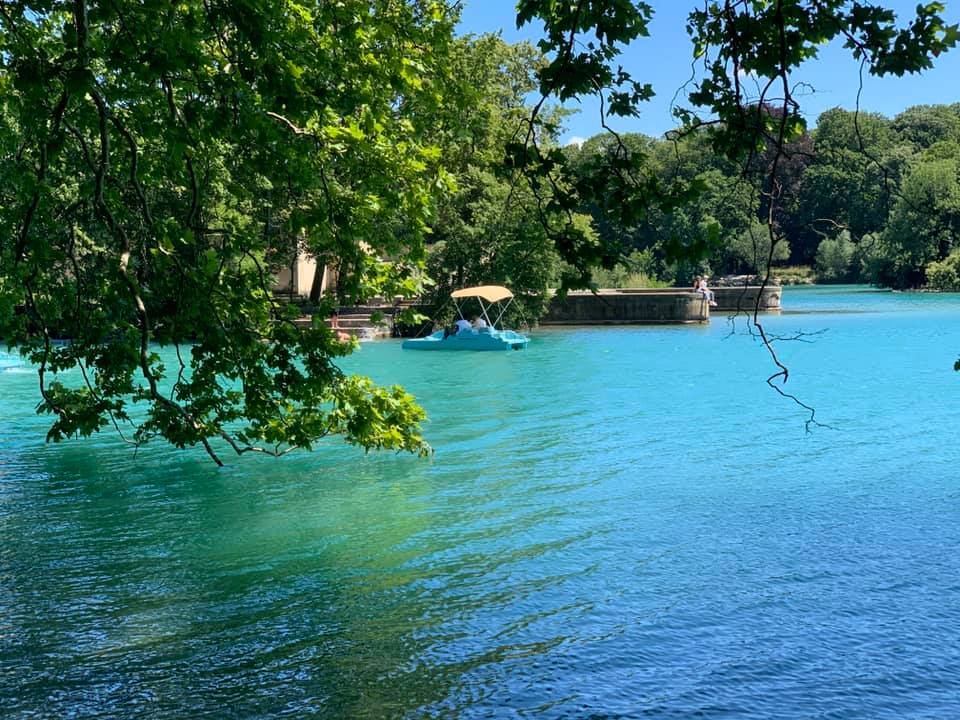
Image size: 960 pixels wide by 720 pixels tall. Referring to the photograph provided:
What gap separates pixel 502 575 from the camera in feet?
31.5

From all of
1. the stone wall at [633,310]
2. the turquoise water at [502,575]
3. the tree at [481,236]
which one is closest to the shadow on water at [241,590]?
the turquoise water at [502,575]

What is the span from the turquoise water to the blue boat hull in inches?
677

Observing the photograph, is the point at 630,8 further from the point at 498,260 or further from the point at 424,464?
the point at 498,260

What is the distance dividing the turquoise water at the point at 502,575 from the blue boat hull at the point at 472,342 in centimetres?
1720

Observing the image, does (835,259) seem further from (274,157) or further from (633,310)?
(274,157)

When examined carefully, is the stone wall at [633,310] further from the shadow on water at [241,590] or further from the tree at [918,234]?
the tree at [918,234]

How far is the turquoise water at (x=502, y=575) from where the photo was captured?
702 centimetres

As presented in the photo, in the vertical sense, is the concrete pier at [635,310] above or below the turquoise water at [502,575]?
above

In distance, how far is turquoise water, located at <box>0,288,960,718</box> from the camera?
23.0 feet

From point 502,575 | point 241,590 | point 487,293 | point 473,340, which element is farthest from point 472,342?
point 241,590

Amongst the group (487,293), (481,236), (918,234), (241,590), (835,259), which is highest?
(918,234)

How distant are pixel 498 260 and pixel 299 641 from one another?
35362 millimetres

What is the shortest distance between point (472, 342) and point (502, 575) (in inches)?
1082

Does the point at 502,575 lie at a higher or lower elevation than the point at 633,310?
lower
